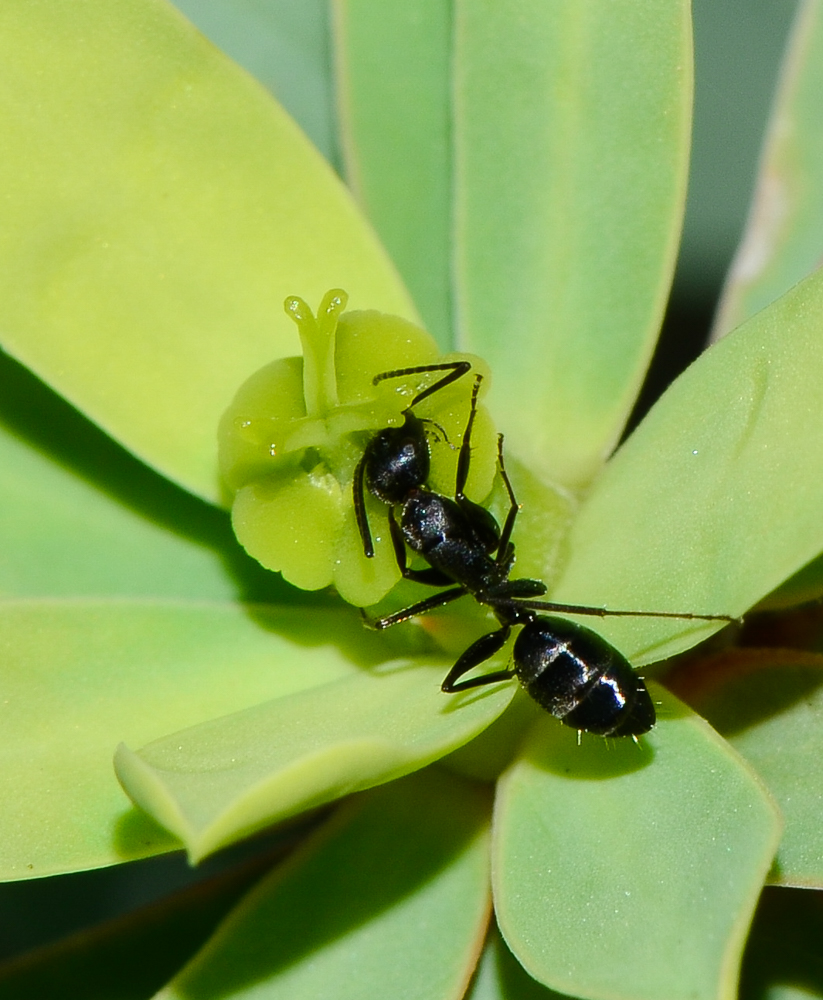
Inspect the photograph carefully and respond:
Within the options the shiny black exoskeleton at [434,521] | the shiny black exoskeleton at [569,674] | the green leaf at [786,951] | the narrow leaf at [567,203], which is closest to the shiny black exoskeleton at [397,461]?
the shiny black exoskeleton at [434,521]

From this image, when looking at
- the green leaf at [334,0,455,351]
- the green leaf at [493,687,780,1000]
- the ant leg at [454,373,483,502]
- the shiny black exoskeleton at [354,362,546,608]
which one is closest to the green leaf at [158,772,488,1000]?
the green leaf at [493,687,780,1000]

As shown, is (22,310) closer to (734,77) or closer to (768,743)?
(768,743)

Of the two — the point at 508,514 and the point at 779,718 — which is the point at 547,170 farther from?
the point at 779,718

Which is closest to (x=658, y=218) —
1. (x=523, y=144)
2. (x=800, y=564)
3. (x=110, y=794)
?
(x=523, y=144)

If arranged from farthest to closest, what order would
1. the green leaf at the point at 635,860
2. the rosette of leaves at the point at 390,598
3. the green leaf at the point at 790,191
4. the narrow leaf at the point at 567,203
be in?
the green leaf at the point at 790,191 < the narrow leaf at the point at 567,203 < the rosette of leaves at the point at 390,598 < the green leaf at the point at 635,860

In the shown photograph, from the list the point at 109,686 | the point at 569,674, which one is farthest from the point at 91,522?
the point at 569,674

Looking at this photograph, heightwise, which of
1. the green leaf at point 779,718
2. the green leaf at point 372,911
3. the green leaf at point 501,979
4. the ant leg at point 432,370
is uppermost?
the ant leg at point 432,370

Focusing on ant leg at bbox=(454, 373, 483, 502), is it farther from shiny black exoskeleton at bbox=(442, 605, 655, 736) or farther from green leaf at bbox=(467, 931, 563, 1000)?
green leaf at bbox=(467, 931, 563, 1000)

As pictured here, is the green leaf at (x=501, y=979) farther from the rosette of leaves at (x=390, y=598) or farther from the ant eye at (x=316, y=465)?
the ant eye at (x=316, y=465)
